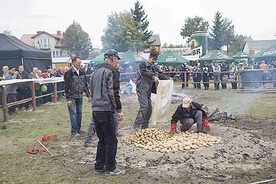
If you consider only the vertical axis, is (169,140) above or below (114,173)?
above

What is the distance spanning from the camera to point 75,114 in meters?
6.99

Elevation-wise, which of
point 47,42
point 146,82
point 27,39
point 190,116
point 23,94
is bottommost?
point 190,116

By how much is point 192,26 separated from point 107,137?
214ft

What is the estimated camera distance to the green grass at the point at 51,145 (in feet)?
14.9

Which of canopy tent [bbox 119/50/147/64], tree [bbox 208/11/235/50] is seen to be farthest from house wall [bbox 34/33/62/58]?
canopy tent [bbox 119/50/147/64]

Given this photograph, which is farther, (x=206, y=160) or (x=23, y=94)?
(x=23, y=94)

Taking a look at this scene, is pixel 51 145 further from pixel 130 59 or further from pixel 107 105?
pixel 130 59

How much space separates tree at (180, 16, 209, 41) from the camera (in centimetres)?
6638

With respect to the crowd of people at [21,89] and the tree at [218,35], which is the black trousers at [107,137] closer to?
the crowd of people at [21,89]

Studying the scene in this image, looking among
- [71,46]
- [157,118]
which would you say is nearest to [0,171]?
[157,118]

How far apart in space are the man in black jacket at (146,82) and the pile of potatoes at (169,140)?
615 millimetres

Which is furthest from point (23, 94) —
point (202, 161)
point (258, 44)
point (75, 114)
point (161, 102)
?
point (258, 44)

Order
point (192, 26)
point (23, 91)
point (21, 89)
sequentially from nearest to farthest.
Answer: point (21, 89) → point (23, 91) → point (192, 26)

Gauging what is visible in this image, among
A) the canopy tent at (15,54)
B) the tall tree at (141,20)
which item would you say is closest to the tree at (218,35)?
the tall tree at (141,20)
